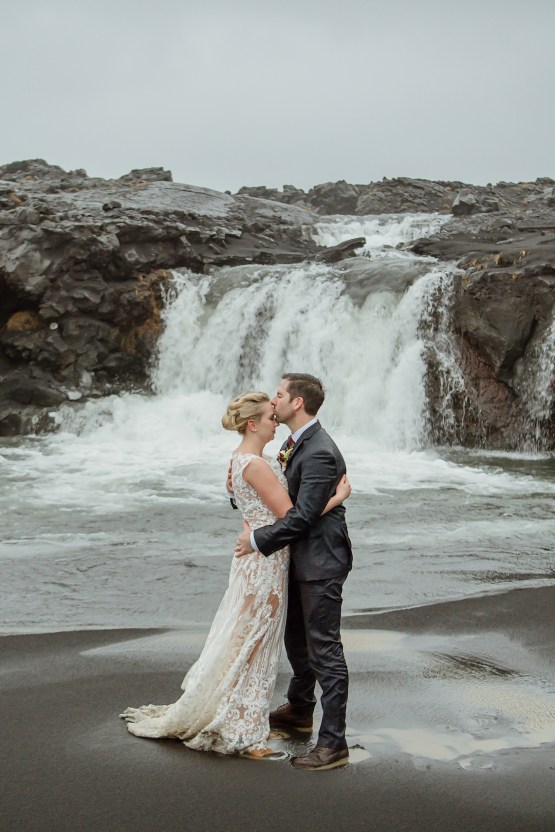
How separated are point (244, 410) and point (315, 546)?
0.82 metres

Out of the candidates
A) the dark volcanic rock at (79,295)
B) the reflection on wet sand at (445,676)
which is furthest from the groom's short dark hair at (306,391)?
the dark volcanic rock at (79,295)

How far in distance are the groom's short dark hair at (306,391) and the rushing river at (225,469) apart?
3105 millimetres

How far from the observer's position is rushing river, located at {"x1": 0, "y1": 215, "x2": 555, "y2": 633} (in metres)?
8.68

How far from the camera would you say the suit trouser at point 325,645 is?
456 centimetres

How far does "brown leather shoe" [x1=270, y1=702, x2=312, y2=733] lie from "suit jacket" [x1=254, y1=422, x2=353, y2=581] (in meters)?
0.87

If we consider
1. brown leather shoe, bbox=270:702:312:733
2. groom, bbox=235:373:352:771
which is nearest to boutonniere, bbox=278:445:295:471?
groom, bbox=235:373:352:771

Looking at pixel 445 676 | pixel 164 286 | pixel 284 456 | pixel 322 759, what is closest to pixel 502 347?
pixel 164 286

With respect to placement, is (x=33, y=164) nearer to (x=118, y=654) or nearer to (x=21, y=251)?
(x=21, y=251)

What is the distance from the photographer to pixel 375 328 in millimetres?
20172

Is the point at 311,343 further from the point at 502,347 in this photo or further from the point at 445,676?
the point at 445,676

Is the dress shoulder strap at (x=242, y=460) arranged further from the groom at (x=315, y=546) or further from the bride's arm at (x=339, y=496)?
the bride's arm at (x=339, y=496)

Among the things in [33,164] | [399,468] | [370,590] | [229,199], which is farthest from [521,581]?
[33,164]

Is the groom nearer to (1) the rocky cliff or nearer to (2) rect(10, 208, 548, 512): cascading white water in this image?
(2) rect(10, 208, 548, 512): cascading white water

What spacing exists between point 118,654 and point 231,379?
52.6 feet
